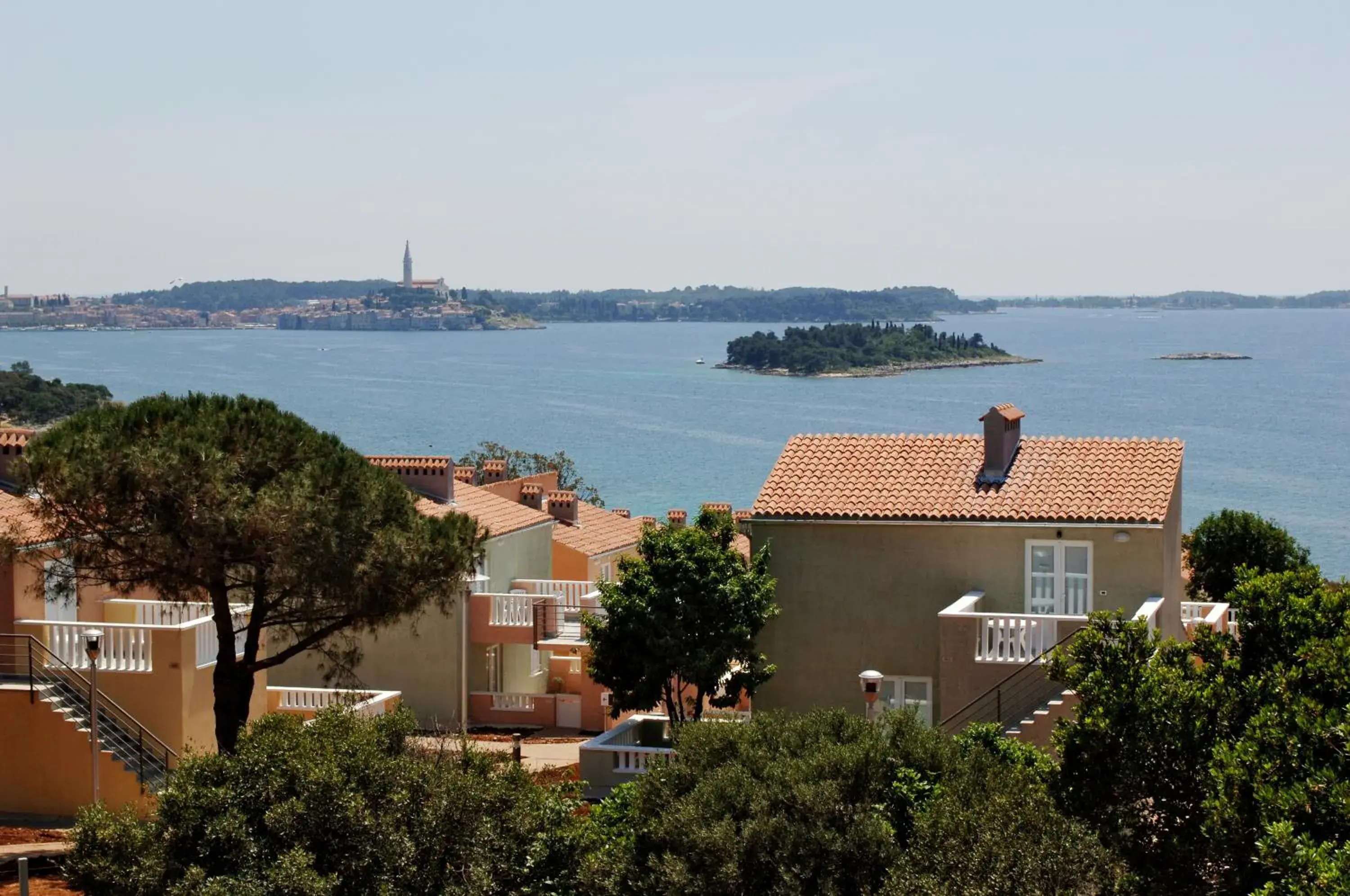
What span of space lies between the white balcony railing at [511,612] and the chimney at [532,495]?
912 cm

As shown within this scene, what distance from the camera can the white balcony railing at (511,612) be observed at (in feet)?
97.6

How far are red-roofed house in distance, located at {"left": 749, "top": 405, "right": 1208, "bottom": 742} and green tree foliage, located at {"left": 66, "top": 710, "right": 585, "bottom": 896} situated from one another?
386 inches

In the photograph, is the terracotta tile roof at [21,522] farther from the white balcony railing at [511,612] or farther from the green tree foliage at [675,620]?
the white balcony railing at [511,612]

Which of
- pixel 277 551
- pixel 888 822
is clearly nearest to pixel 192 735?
pixel 277 551

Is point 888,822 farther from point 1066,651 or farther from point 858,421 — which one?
point 858,421

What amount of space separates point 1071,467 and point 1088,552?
60.4 inches

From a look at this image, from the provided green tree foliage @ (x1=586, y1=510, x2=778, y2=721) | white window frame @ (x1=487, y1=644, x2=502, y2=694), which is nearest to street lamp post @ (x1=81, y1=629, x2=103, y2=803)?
green tree foliage @ (x1=586, y1=510, x2=778, y2=721)

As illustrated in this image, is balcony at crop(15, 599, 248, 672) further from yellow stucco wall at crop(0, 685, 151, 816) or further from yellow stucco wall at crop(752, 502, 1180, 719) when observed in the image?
yellow stucco wall at crop(752, 502, 1180, 719)

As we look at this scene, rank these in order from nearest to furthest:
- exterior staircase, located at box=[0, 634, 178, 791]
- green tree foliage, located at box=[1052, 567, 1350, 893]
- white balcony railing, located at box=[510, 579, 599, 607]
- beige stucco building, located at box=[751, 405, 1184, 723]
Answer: green tree foliage, located at box=[1052, 567, 1350, 893], exterior staircase, located at box=[0, 634, 178, 791], beige stucco building, located at box=[751, 405, 1184, 723], white balcony railing, located at box=[510, 579, 599, 607]

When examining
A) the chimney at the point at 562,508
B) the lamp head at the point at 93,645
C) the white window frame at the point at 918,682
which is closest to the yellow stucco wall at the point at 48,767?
the lamp head at the point at 93,645

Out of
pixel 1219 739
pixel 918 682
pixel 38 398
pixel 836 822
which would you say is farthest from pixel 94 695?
pixel 38 398

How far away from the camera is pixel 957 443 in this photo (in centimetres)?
2602

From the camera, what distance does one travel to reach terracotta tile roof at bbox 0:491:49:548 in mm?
19422

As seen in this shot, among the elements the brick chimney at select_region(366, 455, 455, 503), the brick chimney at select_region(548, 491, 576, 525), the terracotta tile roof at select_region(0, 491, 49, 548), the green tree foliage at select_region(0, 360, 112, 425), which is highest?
the terracotta tile roof at select_region(0, 491, 49, 548)
